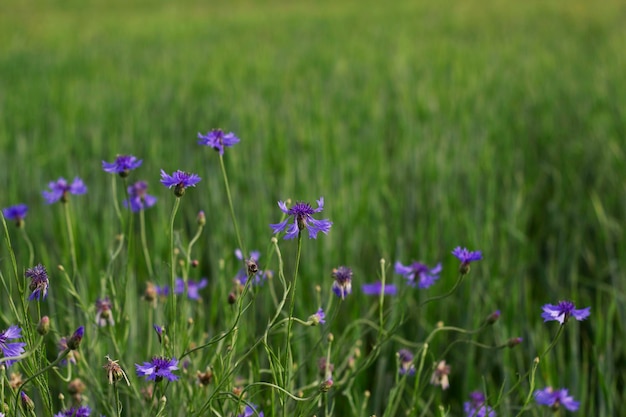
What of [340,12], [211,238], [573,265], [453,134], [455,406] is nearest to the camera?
[455,406]

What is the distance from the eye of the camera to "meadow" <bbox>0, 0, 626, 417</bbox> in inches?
50.6

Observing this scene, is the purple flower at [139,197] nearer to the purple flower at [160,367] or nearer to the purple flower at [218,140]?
the purple flower at [218,140]

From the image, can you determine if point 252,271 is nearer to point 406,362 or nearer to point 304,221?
point 304,221

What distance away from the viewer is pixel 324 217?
2469 millimetres

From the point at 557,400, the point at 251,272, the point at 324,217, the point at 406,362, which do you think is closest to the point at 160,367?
the point at 251,272

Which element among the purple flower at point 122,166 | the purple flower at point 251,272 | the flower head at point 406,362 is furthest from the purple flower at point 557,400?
the purple flower at point 122,166

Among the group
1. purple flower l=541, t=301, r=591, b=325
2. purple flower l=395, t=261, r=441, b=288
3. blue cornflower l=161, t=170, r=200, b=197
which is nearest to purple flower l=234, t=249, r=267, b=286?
blue cornflower l=161, t=170, r=200, b=197

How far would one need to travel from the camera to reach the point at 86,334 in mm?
1409

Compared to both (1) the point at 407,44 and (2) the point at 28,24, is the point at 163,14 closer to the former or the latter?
(2) the point at 28,24

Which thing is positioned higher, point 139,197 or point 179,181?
point 179,181

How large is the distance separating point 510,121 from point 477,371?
220 centimetres

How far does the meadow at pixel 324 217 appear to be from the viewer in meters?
1.29

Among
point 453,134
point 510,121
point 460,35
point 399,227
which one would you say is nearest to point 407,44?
point 460,35

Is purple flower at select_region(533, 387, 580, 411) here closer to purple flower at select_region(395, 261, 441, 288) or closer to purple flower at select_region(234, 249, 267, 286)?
purple flower at select_region(395, 261, 441, 288)
